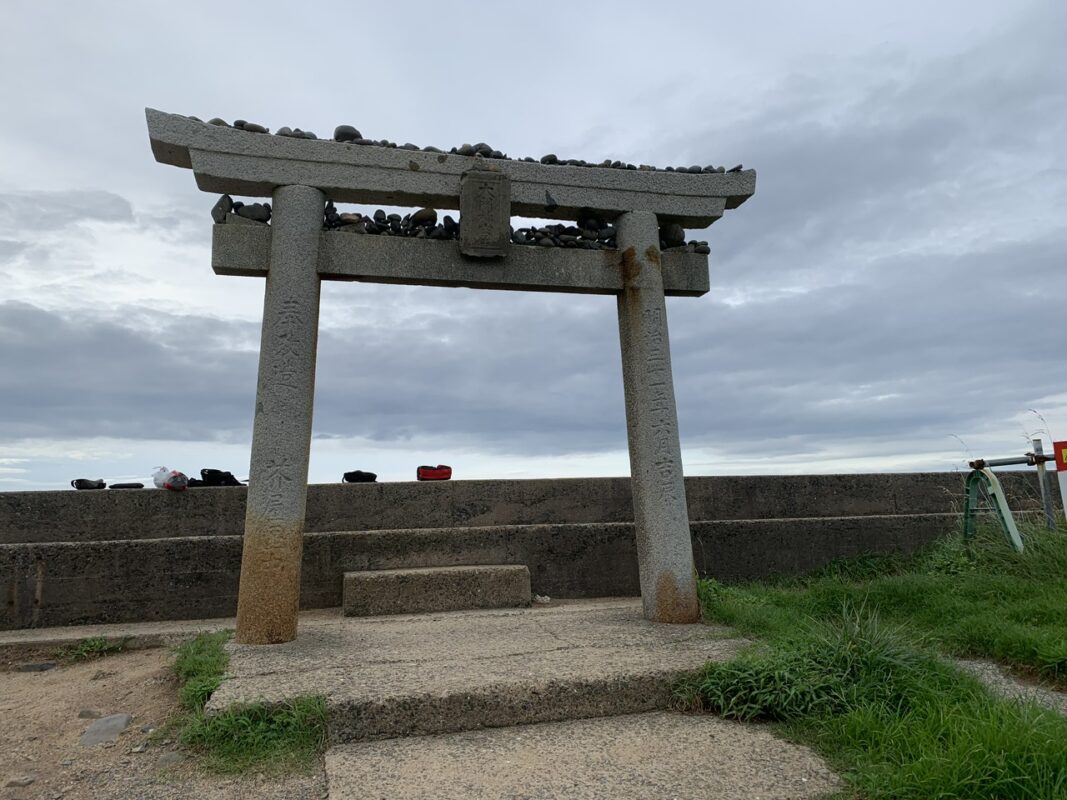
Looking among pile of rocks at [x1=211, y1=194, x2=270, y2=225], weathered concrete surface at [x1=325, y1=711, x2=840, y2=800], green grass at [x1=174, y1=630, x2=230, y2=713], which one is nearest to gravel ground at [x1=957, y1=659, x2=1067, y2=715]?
weathered concrete surface at [x1=325, y1=711, x2=840, y2=800]

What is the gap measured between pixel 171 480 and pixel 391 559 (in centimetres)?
224

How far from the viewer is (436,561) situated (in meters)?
6.51

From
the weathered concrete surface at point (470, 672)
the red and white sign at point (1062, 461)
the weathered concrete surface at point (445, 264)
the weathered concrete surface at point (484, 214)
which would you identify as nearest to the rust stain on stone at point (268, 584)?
the weathered concrete surface at point (470, 672)

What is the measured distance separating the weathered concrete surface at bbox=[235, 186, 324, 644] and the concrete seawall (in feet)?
5.71

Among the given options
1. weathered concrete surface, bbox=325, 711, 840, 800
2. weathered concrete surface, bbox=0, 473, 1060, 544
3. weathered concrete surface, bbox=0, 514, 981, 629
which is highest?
weathered concrete surface, bbox=0, 473, 1060, 544

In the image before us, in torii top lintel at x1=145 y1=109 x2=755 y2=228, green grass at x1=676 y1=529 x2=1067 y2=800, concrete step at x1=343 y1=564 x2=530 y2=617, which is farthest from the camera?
concrete step at x1=343 y1=564 x2=530 y2=617

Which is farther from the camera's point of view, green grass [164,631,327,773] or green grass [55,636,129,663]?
green grass [55,636,129,663]

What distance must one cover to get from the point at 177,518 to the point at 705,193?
5.50m

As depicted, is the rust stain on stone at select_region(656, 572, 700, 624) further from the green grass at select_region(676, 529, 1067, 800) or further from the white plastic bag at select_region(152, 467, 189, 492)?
the white plastic bag at select_region(152, 467, 189, 492)

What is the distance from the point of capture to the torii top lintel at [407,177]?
15.4 ft

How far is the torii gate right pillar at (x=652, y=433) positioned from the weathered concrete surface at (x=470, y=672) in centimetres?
30

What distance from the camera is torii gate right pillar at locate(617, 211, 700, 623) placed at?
5000 mm

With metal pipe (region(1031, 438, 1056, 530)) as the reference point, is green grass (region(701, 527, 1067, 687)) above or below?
below

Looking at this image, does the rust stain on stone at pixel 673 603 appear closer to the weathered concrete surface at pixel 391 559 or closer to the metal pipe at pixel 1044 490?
the weathered concrete surface at pixel 391 559
